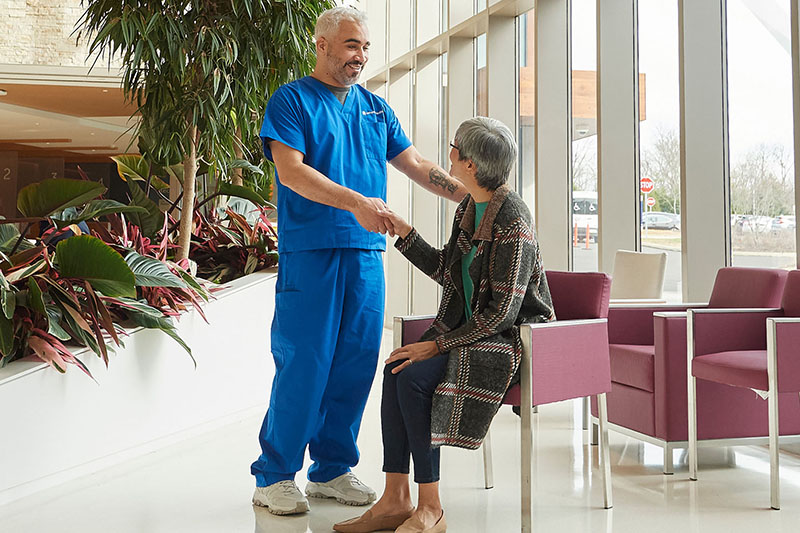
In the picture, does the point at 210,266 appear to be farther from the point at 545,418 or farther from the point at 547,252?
the point at 547,252

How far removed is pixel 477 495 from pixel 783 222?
2547 mm

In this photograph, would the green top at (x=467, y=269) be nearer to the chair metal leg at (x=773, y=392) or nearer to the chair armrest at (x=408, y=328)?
the chair armrest at (x=408, y=328)

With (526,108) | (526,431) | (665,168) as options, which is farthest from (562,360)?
(526,108)

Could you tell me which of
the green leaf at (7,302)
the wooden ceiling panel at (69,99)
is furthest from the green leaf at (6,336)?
the wooden ceiling panel at (69,99)

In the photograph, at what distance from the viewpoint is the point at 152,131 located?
4734 mm

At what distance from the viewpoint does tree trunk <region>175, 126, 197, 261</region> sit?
15.0ft

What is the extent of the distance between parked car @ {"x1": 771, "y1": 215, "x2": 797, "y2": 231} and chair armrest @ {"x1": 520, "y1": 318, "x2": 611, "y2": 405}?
85.8 inches

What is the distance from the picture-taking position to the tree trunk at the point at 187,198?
15.0 feet

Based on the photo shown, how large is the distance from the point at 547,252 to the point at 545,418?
215 cm

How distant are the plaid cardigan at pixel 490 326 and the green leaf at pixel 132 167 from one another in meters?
3.15

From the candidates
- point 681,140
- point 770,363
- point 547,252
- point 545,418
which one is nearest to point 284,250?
point 770,363

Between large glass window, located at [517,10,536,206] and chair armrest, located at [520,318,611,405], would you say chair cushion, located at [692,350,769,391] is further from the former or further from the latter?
large glass window, located at [517,10,536,206]

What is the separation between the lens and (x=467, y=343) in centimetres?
238

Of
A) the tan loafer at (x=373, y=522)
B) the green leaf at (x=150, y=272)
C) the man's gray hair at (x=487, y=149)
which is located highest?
the man's gray hair at (x=487, y=149)
